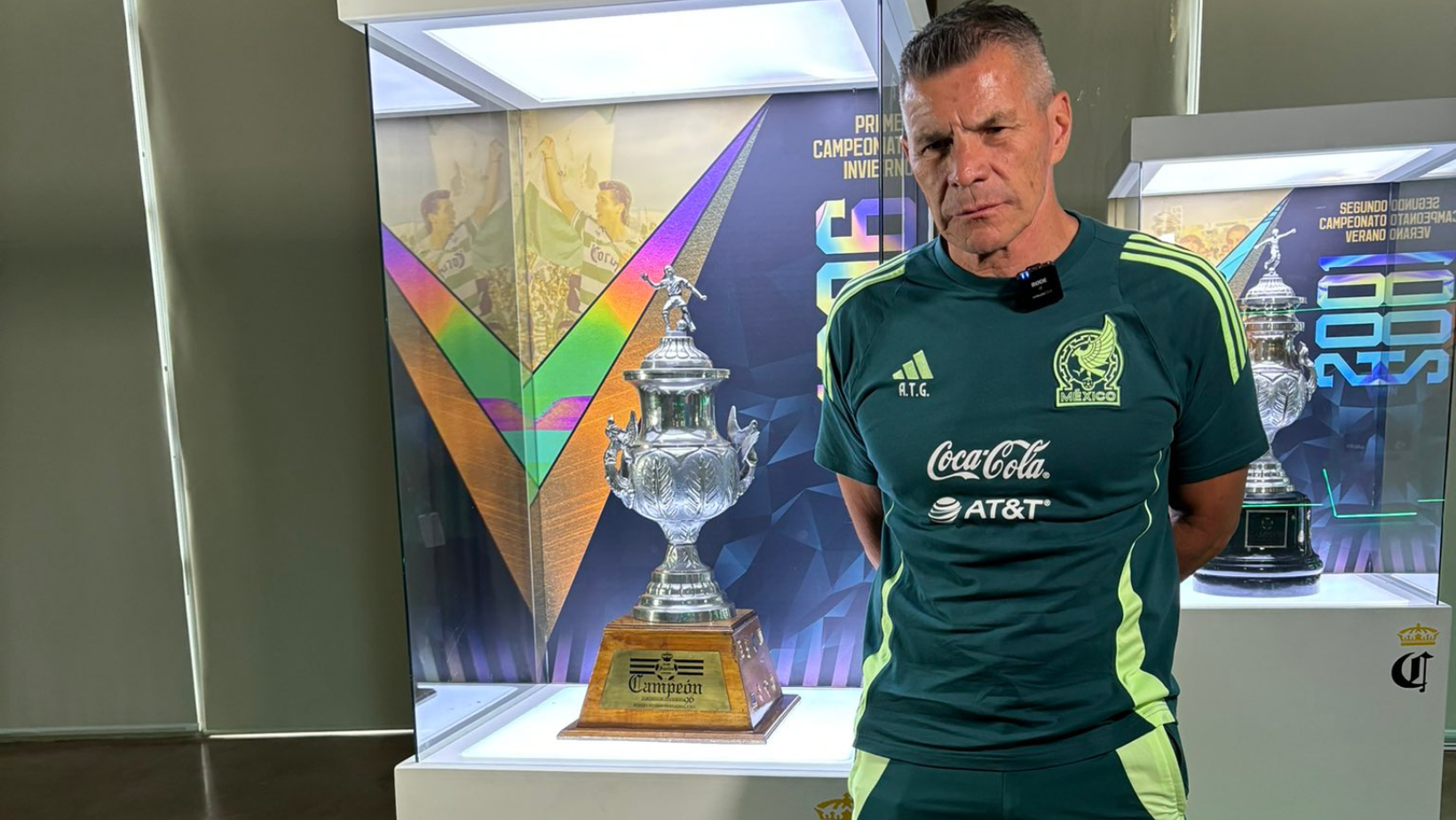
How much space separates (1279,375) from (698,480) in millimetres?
1592

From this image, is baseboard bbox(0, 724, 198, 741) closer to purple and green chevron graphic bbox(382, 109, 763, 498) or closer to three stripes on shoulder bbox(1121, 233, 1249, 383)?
purple and green chevron graphic bbox(382, 109, 763, 498)

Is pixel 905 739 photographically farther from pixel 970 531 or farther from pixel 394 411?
pixel 394 411

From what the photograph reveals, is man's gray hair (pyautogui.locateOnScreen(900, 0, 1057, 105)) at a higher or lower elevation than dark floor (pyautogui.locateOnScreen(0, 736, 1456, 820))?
higher

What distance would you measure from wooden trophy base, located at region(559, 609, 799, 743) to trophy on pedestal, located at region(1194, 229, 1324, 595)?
1.34 metres

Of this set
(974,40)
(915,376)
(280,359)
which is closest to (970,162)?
(974,40)

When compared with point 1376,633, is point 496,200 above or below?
above

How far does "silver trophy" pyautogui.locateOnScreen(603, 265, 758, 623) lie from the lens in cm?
199

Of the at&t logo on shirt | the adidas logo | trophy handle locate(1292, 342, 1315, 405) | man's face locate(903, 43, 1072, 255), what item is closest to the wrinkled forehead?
man's face locate(903, 43, 1072, 255)

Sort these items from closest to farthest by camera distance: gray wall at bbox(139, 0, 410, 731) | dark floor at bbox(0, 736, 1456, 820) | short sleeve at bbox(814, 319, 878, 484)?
1. short sleeve at bbox(814, 319, 878, 484)
2. dark floor at bbox(0, 736, 1456, 820)
3. gray wall at bbox(139, 0, 410, 731)

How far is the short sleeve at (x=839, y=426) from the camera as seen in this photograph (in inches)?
54.2

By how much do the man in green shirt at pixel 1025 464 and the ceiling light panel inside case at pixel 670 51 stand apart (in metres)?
0.60

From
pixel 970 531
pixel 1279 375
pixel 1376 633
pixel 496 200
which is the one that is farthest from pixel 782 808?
pixel 1279 375

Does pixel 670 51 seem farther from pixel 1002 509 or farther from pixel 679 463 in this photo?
pixel 1002 509

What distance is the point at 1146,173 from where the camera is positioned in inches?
104
